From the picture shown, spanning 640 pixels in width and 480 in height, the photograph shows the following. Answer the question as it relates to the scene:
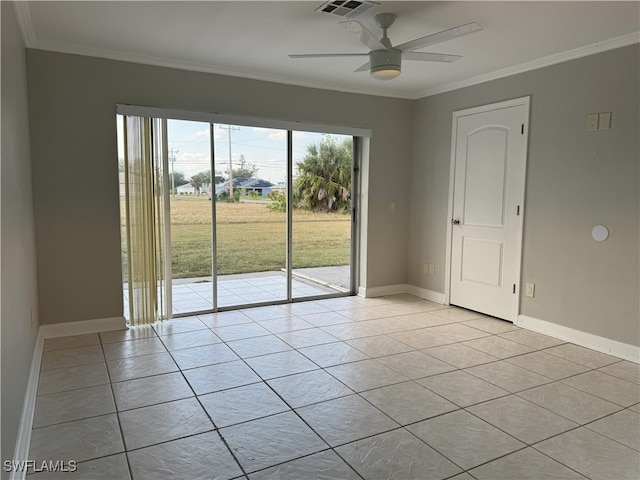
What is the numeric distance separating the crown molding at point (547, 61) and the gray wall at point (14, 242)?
3897 millimetres

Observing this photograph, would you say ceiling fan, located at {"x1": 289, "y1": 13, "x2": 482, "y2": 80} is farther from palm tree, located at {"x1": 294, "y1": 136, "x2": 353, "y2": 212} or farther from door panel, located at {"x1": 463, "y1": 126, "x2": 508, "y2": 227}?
palm tree, located at {"x1": 294, "y1": 136, "x2": 353, "y2": 212}

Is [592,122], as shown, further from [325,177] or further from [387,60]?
[325,177]

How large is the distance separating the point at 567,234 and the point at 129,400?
11.8 feet

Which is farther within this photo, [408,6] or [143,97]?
[143,97]

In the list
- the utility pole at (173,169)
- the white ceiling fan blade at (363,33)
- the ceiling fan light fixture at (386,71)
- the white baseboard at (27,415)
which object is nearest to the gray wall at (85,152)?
the utility pole at (173,169)

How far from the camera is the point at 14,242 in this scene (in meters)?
2.31

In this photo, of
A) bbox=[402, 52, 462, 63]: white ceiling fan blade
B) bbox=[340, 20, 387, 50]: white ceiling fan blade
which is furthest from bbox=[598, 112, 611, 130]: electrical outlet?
bbox=[340, 20, 387, 50]: white ceiling fan blade

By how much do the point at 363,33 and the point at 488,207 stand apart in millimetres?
2447

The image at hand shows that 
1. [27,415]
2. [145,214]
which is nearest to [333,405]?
[27,415]

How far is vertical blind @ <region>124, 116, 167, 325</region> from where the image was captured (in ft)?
12.7

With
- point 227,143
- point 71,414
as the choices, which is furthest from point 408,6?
point 71,414

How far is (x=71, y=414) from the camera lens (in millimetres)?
2482

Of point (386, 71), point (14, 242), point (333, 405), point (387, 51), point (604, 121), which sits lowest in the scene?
point (333, 405)

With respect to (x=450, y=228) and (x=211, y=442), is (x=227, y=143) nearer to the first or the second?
(x=450, y=228)
